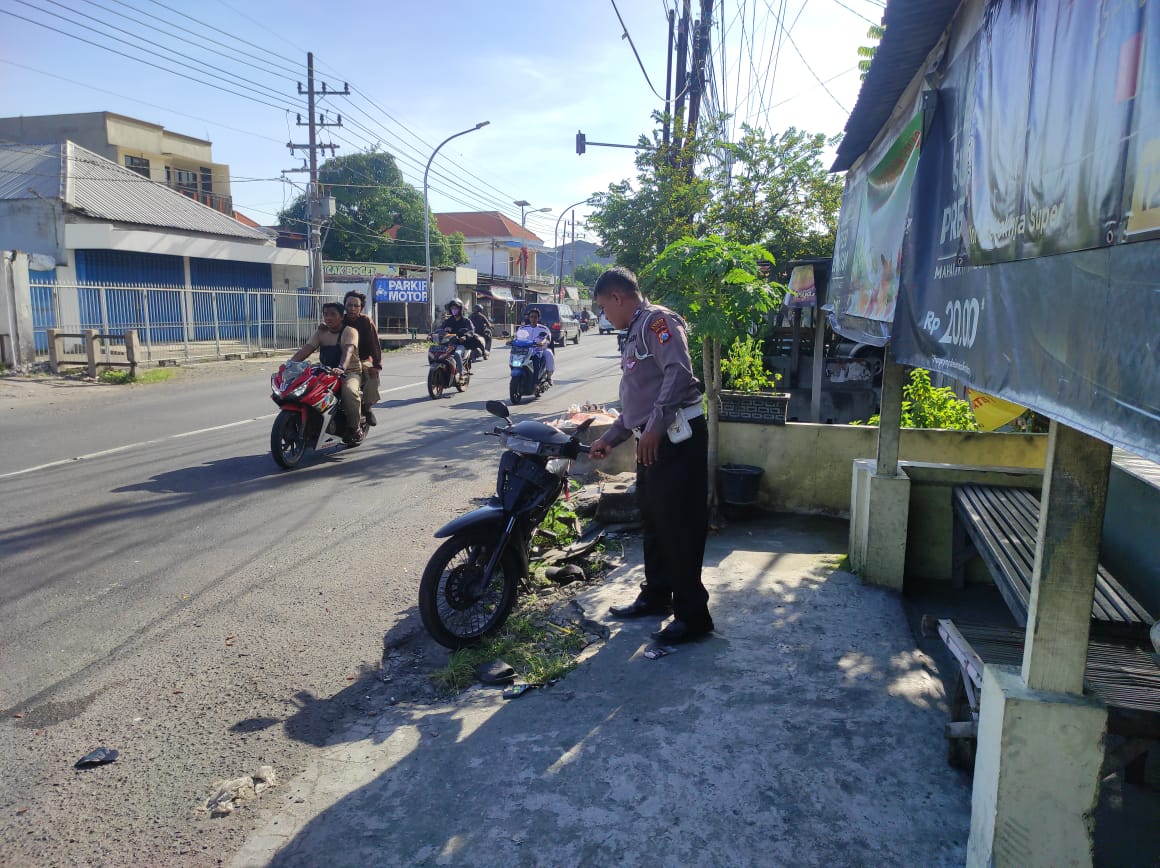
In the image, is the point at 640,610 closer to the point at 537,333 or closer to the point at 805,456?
the point at 805,456

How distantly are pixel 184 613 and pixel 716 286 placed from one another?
13.4ft

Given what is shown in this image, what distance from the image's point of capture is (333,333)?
857cm

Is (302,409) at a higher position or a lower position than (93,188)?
lower

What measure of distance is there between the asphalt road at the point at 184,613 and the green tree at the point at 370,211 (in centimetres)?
3862

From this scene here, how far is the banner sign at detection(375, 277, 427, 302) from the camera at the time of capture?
30703 mm

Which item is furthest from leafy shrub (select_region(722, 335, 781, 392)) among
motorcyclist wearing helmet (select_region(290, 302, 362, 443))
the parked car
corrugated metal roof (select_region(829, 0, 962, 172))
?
the parked car

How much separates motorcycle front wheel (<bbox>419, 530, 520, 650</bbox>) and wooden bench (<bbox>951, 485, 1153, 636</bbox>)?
2340 millimetres

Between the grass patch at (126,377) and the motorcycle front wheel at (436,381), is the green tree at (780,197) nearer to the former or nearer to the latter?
the motorcycle front wheel at (436,381)

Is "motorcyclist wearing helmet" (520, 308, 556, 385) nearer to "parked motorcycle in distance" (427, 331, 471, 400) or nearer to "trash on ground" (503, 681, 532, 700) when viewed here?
"parked motorcycle in distance" (427, 331, 471, 400)

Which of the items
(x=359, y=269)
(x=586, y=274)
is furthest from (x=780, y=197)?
(x=586, y=274)

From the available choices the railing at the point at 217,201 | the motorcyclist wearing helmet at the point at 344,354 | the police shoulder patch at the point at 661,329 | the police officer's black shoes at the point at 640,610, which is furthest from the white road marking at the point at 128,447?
the railing at the point at 217,201

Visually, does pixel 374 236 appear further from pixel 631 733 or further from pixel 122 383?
pixel 631 733

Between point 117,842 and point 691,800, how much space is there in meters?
1.87

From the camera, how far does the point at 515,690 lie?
3418 millimetres
